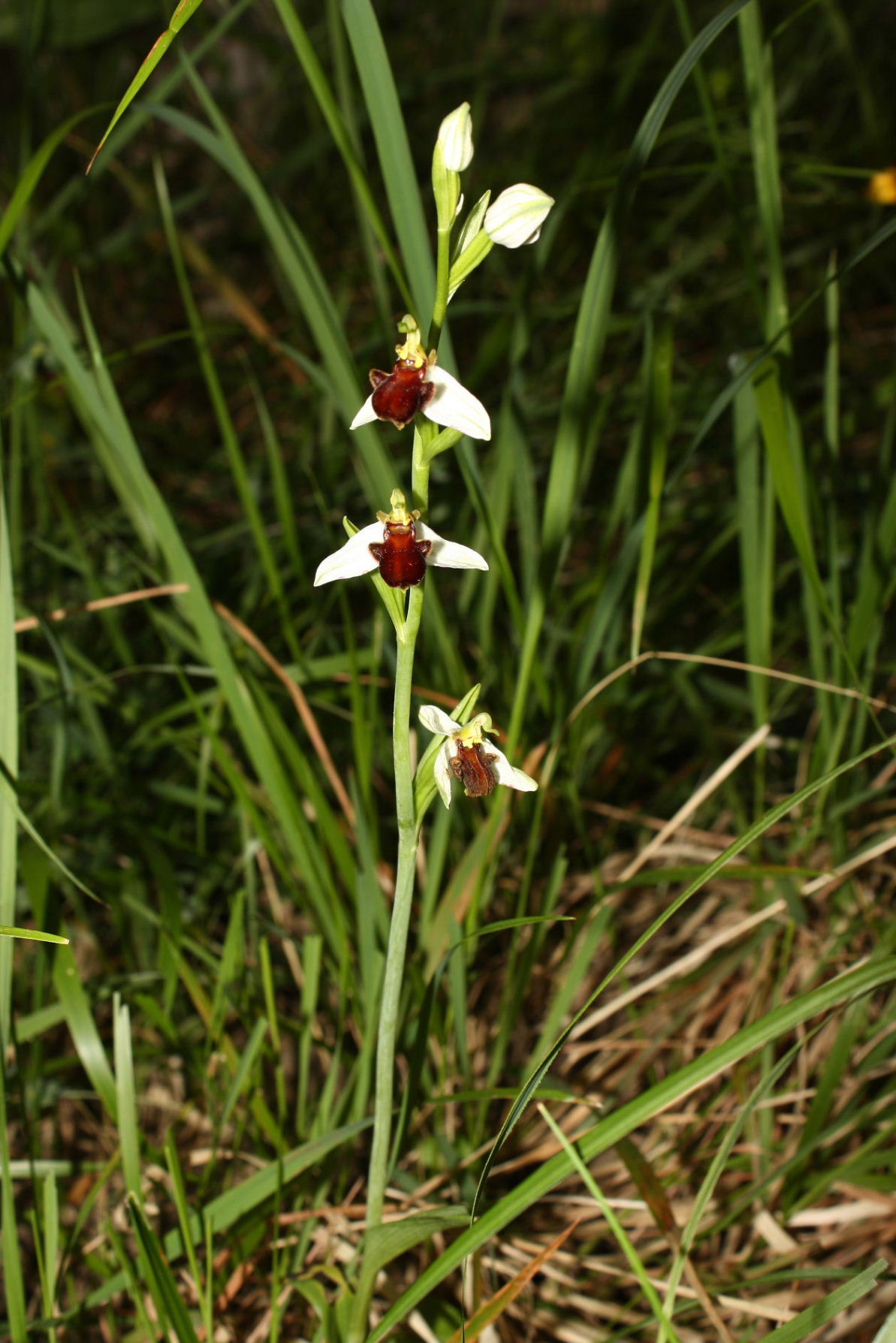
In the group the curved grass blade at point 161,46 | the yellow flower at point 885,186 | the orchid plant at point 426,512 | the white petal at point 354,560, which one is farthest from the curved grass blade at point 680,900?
the yellow flower at point 885,186

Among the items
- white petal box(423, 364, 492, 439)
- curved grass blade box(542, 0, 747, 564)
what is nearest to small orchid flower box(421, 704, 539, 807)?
white petal box(423, 364, 492, 439)

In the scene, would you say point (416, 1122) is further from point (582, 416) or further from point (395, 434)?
point (395, 434)

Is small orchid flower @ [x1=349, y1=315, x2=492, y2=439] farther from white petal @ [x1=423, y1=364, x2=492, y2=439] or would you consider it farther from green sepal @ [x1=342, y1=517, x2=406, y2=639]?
green sepal @ [x1=342, y1=517, x2=406, y2=639]

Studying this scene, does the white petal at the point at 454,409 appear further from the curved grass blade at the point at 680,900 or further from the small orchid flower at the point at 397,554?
the curved grass blade at the point at 680,900

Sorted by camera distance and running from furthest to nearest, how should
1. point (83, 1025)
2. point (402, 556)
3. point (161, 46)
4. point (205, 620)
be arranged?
point (205, 620) → point (83, 1025) → point (402, 556) → point (161, 46)

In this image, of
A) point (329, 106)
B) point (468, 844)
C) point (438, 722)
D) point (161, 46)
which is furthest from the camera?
point (468, 844)

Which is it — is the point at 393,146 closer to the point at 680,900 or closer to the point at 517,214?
the point at 517,214

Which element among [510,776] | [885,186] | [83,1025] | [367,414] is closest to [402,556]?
[367,414]
